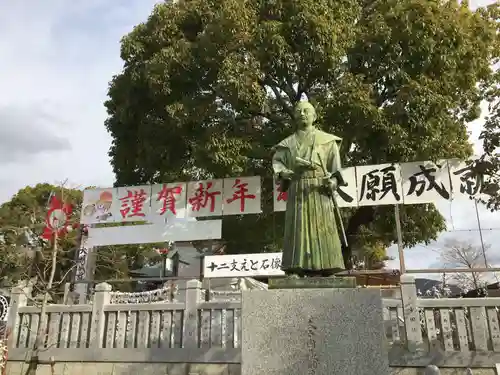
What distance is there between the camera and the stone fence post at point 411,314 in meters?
8.69

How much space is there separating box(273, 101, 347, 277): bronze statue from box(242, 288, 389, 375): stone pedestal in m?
0.40

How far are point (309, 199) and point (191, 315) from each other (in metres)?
5.58

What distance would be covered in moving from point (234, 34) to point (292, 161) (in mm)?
6538

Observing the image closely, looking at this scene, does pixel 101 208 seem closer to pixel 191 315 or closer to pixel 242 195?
pixel 242 195

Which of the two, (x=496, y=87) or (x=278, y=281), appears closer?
(x=278, y=281)

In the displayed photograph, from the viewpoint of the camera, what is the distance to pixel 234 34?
10938mm

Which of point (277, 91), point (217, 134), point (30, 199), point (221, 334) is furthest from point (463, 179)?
point (30, 199)

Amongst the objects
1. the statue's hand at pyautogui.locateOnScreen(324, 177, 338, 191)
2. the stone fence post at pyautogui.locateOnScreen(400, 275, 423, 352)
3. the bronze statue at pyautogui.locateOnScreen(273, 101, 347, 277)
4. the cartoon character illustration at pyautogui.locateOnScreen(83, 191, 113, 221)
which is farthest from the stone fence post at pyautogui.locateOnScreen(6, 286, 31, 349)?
the statue's hand at pyautogui.locateOnScreen(324, 177, 338, 191)

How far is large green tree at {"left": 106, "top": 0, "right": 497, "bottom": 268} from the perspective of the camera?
10.8 metres

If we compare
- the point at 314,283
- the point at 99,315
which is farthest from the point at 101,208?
the point at 314,283

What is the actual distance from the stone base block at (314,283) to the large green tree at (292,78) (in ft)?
20.9

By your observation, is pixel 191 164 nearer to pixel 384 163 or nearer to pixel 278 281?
pixel 384 163

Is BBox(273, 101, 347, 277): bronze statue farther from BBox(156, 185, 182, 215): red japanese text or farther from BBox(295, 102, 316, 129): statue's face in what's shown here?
BBox(156, 185, 182, 215): red japanese text

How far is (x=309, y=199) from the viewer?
17.0 feet
